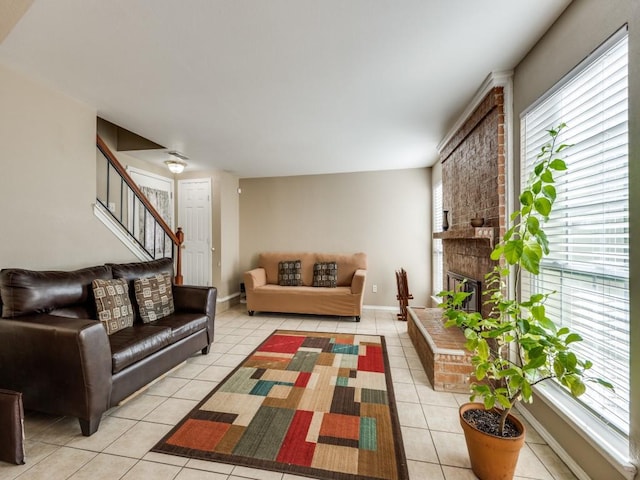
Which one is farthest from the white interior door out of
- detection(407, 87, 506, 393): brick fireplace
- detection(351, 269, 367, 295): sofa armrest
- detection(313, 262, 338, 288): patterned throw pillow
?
detection(407, 87, 506, 393): brick fireplace

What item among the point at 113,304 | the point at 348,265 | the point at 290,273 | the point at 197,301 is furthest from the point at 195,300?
the point at 348,265

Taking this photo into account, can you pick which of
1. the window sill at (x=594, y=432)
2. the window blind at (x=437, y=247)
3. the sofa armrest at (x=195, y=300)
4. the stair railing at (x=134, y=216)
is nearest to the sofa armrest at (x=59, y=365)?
the sofa armrest at (x=195, y=300)

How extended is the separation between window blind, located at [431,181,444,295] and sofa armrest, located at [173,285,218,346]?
3312mm

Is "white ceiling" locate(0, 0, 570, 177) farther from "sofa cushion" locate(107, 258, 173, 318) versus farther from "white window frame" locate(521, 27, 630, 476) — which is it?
"sofa cushion" locate(107, 258, 173, 318)

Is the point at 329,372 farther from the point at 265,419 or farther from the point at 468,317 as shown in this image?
the point at 468,317

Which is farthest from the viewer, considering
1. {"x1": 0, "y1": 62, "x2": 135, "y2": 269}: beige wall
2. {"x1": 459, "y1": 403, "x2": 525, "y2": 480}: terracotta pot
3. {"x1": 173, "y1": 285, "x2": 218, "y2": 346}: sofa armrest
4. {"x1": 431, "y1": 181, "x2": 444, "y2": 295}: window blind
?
{"x1": 431, "y1": 181, "x2": 444, "y2": 295}: window blind

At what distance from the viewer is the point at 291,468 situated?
157 cm

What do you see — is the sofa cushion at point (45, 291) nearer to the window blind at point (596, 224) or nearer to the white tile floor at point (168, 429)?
the white tile floor at point (168, 429)

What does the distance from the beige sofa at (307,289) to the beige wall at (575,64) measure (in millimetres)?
2652

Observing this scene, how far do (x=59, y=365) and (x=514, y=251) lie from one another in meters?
2.60

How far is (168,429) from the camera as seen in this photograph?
→ 1.90m

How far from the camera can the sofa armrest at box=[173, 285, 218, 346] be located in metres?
3.05

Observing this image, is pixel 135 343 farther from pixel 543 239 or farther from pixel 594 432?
pixel 594 432

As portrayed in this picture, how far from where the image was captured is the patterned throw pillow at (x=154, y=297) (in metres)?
2.73
